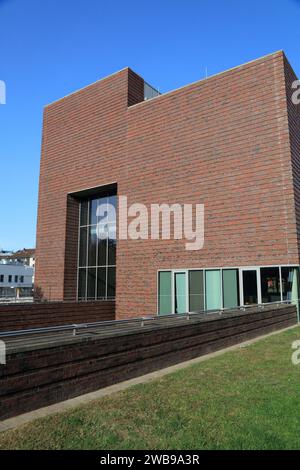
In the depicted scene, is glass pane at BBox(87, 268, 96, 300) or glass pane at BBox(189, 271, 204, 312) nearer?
glass pane at BBox(189, 271, 204, 312)

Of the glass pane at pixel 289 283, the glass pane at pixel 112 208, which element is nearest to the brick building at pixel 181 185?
the glass pane at pixel 289 283

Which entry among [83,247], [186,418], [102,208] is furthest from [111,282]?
[186,418]

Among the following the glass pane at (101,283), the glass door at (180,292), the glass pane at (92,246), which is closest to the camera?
the glass door at (180,292)

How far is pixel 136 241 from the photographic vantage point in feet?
74.2

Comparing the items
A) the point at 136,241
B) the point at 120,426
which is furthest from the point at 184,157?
the point at 120,426

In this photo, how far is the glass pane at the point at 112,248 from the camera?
83.3 feet

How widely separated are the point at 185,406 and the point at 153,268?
16206mm

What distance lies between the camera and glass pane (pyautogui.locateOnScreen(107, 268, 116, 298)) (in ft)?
82.5

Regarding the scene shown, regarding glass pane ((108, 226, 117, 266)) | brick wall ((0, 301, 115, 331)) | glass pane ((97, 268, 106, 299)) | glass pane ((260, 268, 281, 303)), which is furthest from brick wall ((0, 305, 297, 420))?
glass pane ((97, 268, 106, 299))

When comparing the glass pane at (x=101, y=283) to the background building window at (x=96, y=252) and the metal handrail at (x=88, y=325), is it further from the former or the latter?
the metal handrail at (x=88, y=325)

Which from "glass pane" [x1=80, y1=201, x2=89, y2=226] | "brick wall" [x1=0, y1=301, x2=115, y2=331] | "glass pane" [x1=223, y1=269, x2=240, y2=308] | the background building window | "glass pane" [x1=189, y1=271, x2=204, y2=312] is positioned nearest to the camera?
"brick wall" [x1=0, y1=301, x2=115, y2=331]

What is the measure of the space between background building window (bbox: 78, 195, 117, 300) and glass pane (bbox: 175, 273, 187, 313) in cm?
598

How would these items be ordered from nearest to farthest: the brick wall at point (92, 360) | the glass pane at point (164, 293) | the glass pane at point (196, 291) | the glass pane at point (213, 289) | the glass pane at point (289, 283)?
the brick wall at point (92, 360) → the glass pane at point (289, 283) → the glass pane at point (213, 289) → the glass pane at point (196, 291) → the glass pane at point (164, 293)

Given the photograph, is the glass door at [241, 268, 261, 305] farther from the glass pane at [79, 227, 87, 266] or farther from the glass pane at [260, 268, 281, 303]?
the glass pane at [79, 227, 87, 266]
